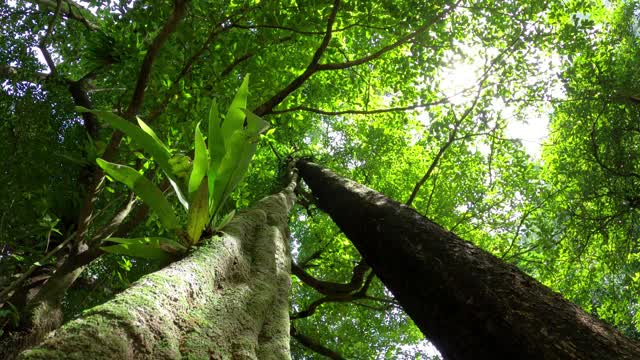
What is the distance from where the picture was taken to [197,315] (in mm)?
904

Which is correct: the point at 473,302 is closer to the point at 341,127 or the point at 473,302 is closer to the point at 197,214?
the point at 197,214

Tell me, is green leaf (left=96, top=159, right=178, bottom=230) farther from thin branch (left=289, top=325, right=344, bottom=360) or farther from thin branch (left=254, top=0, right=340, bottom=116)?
thin branch (left=289, top=325, right=344, bottom=360)

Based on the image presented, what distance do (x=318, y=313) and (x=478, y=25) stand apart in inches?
197

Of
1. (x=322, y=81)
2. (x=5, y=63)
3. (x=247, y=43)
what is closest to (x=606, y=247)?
(x=322, y=81)

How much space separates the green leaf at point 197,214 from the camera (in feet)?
4.58

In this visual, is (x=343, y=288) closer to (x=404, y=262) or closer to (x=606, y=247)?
(x=404, y=262)

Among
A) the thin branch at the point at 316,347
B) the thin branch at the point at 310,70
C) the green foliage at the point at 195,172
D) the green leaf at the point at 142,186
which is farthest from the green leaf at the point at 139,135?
the thin branch at the point at 316,347

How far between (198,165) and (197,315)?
73 centimetres

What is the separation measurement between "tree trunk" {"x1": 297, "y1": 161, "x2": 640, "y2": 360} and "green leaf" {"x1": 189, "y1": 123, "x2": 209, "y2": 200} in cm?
83

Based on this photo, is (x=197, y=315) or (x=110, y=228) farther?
(x=110, y=228)

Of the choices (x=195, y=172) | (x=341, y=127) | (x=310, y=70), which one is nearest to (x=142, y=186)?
(x=195, y=172)

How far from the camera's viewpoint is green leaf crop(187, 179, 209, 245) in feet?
4.58

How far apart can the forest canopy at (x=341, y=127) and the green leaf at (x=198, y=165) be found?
29cm

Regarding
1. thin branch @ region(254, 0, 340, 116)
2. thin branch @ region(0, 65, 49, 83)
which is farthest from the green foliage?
thin branch @ region(0, 65, 49, 83)
